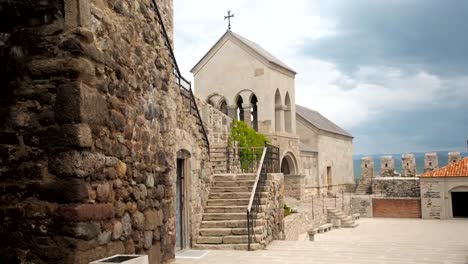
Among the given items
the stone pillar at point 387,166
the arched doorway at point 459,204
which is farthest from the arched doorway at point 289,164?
the stone pillar at point 387,166

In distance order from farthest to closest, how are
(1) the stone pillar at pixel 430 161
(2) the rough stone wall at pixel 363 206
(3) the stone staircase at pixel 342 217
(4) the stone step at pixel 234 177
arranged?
1. (1) the stone pillar at pixel 430 161
2. (2) the rough stone wall at pixel 363 206
3. (3) the stone staircase at pixel 342 217
4. (4) the stone step at pixel 234 177

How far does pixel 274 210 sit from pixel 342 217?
1359 cm

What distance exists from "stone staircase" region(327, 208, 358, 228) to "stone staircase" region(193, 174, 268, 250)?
13441 mm

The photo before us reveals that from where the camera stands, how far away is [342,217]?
25.1m

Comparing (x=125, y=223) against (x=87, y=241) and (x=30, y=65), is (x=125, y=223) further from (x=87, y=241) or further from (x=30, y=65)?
(x=30, y=65)

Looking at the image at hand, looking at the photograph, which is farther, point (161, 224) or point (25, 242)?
point (161, 224)

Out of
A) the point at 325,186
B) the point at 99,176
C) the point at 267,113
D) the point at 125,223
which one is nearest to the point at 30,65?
the point at 99,176

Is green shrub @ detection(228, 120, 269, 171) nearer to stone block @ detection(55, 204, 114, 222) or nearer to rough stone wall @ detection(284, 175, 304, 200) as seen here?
rough stone wall @ detection(284, 175, 304, 200)

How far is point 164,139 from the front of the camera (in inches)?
228

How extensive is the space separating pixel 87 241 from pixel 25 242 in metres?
0.48

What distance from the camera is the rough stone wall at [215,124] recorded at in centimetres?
1391

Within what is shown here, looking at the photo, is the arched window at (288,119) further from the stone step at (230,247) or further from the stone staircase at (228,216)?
the stone step at (230,247)

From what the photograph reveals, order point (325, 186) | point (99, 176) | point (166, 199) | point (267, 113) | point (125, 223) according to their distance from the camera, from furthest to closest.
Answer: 1. point (325, 186)
2. point (267, 113)
3. point (166, 199)
4. point (125, 223)
5. point (99, 176)

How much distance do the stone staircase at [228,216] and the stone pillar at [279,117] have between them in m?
11.0
